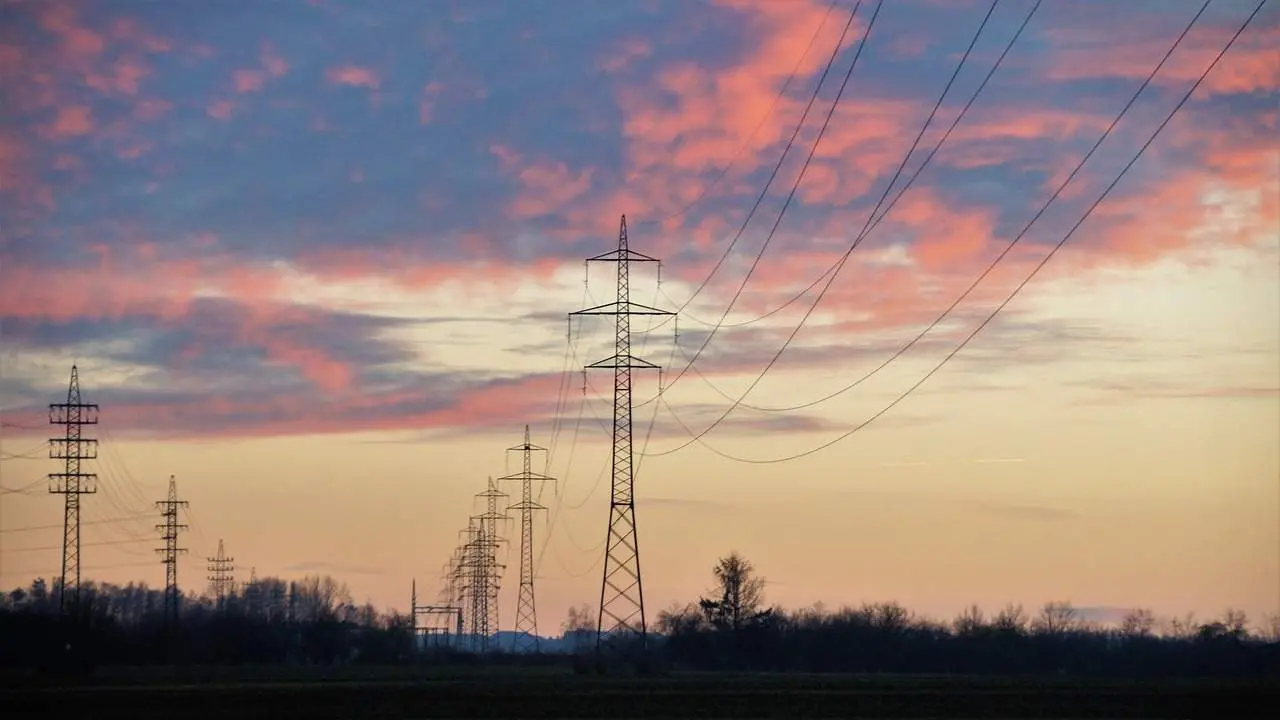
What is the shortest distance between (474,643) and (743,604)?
86.4 ft

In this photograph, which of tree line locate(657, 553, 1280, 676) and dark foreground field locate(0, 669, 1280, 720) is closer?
dark foreground field locate(0, 669, 1280, 720)

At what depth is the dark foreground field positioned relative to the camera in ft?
170

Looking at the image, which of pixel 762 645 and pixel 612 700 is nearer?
pixel 612 700

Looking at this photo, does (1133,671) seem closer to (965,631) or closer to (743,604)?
(965,631)

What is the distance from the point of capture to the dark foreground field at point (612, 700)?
51.9m

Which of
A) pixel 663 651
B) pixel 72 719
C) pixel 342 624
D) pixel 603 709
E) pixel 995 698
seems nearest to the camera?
pixel 72 719

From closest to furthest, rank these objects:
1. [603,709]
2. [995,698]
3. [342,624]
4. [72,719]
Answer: [72,719] < [603,709] < [995,698] < [342,624]

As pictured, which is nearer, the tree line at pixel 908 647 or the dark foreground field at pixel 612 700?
the dark foreground field at pixel 612 700

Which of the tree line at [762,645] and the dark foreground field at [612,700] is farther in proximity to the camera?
the tree line at [762,645]

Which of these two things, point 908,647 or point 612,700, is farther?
point 908,647

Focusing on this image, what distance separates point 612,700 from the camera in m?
57.6

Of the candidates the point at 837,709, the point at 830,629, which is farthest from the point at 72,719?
the point at 830,629

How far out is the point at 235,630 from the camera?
13088 centimetres

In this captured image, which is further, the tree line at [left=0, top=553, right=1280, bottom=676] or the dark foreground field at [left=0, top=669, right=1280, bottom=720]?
the tree line at [left=0, top=553, right=1280, bottom=676]
